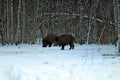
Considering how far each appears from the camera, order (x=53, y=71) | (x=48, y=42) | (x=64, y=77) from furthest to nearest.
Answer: (x=48, y=42) → (x=53, y=71) → (x=64, y=77)

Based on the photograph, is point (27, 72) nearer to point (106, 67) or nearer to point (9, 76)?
point (9, 76)

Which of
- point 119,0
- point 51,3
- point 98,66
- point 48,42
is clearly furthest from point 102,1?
point 98,66

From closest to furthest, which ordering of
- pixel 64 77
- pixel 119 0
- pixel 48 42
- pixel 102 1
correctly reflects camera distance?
pixel 64 77 → pixel 119 0 → pixel 48 42 → pixel 102 1

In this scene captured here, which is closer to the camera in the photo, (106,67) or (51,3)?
(106,67)

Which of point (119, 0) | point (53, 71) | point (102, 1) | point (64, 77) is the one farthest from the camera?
point (102, 1)

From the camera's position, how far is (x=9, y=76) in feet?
31.1

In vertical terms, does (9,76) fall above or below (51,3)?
below

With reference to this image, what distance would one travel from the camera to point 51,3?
41.3m

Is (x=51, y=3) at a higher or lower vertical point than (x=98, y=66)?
higher

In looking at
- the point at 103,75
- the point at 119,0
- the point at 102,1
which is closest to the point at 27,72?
the point at 103,75

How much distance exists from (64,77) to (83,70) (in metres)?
1.04

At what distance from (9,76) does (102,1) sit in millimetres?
31832

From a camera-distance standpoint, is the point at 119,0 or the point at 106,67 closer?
the point at 106,67

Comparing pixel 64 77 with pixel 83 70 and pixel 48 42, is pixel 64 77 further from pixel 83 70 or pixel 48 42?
pixel 48 42
